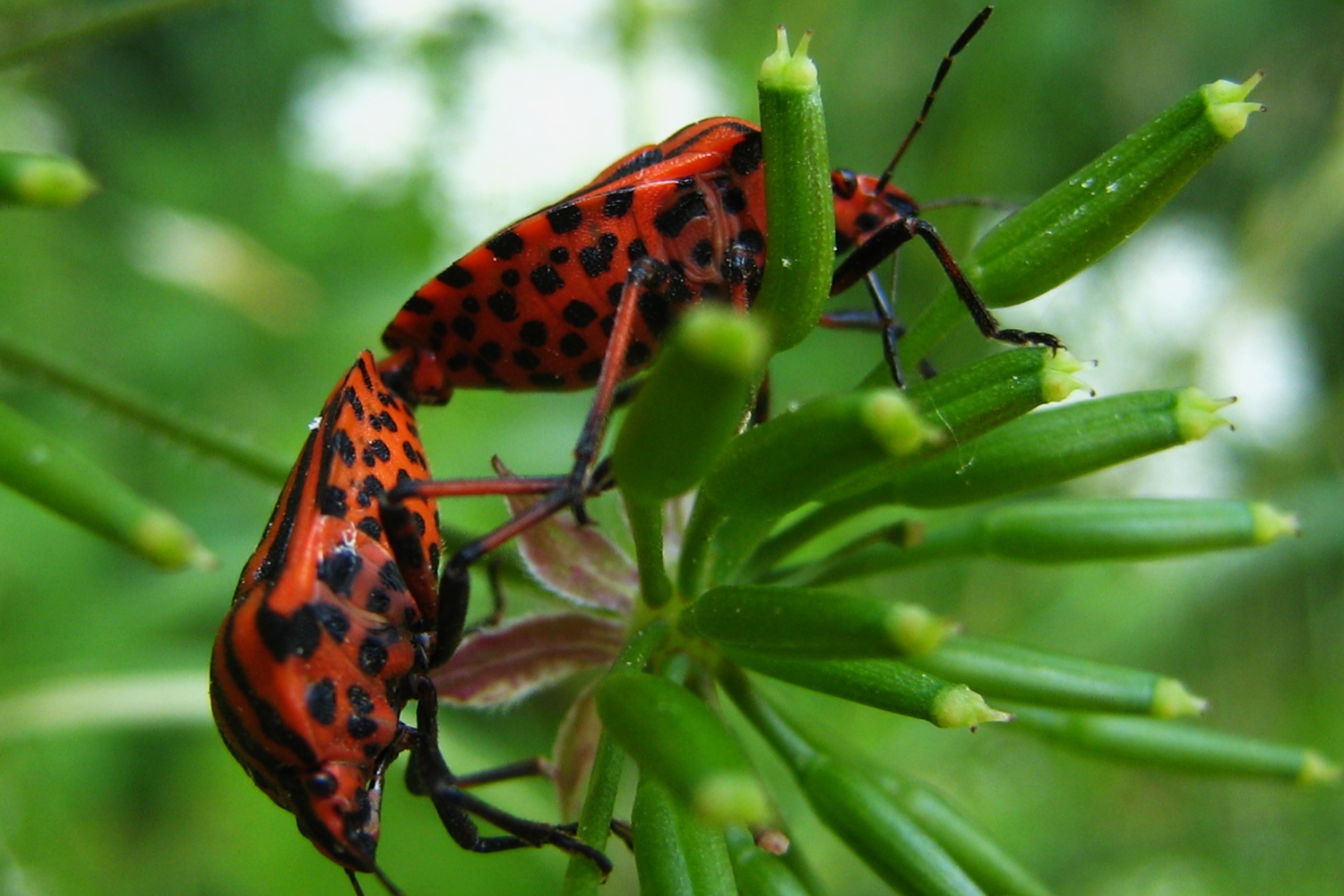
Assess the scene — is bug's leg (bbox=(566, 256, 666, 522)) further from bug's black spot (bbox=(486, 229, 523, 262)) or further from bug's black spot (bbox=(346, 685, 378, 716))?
bug's black spot (bbox=(346, 685, 378, 716))

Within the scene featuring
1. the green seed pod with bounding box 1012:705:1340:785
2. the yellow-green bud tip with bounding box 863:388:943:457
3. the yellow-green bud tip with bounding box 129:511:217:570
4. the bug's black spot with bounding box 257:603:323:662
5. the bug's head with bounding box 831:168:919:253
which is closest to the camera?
the yellow-green bud tip with bounding box 863:388:943:457

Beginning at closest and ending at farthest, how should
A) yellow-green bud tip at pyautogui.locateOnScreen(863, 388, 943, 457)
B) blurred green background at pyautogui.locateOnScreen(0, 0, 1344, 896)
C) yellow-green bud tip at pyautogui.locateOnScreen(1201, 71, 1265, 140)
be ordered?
1. yellow-green bud tip at pyautogui.locateOnScreen(863, 388, 943, 457)
2. yellow-green bud tip at pyautogui.locateOnScreen(1201, 71, 1265, 140)
3. blurred green background at pyautogui.locateOnScreen(0, 0, 1344, 896)

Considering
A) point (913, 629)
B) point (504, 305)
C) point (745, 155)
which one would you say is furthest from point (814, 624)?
point (745, 155)

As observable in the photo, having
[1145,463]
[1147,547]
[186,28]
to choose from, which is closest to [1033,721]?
[1147,547]

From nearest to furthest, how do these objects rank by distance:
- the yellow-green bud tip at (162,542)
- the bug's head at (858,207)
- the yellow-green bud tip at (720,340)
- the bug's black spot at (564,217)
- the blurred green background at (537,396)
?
the yellow-green bud tip at (720,340) < the yellow-green bud tip at (162,542) < the bug's black spot at (564,217) < the bug's head at (858,207) < the blurred green background at (537,396)

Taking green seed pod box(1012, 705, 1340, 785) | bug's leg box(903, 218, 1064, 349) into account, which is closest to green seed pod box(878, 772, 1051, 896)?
green seed pod box(1012, 705, 1340, 785)

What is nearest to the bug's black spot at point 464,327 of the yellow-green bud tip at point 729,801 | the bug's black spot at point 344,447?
the bug's black spot at point 344,447

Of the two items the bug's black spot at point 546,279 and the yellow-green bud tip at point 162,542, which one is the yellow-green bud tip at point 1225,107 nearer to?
the bug's black spot at point 546,279
